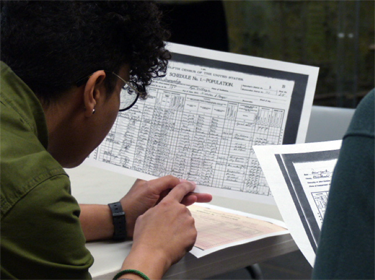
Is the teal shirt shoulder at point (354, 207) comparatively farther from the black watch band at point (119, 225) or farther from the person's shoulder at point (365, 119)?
the black watch band at point (119, 225)

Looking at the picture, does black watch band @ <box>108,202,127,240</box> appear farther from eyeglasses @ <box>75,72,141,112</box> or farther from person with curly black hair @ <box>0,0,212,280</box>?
eyeglasses @ <box>75,72,141,112</box>

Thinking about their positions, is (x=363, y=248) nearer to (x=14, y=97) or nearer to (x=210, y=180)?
(x=14, y=97)

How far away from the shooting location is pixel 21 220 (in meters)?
0.62

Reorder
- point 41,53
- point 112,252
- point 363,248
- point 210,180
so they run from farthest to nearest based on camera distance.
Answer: point 210,180 < point 112,252 < point 41,53 < point 363,248

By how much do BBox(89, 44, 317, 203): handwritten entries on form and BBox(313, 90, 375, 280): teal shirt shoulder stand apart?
592 millimetres

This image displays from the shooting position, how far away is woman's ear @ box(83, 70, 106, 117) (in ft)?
2.62

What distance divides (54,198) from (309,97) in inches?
22.1

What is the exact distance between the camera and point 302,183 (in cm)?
83

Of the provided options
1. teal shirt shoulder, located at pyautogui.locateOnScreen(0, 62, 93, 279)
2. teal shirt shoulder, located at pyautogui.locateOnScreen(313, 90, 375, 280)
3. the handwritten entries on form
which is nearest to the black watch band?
the handwritten entries on form

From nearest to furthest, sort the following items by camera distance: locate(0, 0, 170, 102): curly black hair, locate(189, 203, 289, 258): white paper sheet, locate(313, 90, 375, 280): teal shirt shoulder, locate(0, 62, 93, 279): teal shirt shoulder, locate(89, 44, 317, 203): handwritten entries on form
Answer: locate(313, 90, 375, 280): teal shirt shoulder → locate(0, 62, 93, 279): teal shirt shoulder → locate(0, 0, 170, 102): curly black hair → locate(189, 203, 289, 258): white paper sheet → locate(89, 44, 317, 203): handwritten entries on form

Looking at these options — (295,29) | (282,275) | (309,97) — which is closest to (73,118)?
(309,97)

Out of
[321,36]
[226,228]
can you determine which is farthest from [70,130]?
[321,36]

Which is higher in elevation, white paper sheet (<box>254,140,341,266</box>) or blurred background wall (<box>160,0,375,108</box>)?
blurred background wall (<box>160,0,375,108</box>)

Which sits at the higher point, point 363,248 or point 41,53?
point 41,53
